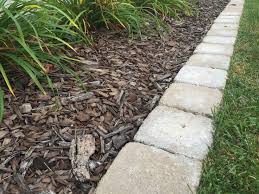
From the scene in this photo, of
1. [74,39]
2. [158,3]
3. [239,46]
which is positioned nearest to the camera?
[74,39]

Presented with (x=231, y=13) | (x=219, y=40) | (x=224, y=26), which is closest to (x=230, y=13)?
(x=231, y=13)

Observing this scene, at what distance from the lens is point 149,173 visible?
4.91 ft

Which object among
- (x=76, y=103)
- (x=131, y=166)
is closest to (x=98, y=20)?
Answer: (x=76, y=103)

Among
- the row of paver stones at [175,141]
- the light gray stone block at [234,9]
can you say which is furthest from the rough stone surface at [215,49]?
the light gray stone block at [234,9]

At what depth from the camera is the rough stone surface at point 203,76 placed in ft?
8.00

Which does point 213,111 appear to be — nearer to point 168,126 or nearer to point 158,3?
point 168,126

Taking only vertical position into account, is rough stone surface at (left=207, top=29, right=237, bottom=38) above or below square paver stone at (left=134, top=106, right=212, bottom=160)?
below

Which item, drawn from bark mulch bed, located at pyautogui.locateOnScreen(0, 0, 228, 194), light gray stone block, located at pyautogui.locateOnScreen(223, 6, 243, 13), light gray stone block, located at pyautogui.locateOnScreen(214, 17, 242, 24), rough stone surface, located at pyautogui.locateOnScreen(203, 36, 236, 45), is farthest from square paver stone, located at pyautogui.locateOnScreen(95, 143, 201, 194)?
light gray stone block, located at pyautogui.locateOnScreen(223, 6, 243, 13)

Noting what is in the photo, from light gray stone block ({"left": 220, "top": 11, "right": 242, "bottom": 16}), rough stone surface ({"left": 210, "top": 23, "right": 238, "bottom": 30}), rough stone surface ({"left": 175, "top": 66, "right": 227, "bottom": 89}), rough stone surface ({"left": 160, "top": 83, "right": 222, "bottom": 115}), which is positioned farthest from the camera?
light gray stone block ({"left": 220, "top": 11, "right": 242, "bottom": 16})

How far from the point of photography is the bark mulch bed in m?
1.55

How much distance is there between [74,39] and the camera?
9.12 ft

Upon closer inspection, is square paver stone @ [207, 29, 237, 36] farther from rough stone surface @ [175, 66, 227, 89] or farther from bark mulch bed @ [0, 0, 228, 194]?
rough stone surface @ [175, 66, 227, 89]

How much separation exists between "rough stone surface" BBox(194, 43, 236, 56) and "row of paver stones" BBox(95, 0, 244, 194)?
1.02 feet

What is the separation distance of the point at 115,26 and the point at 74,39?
613mm
